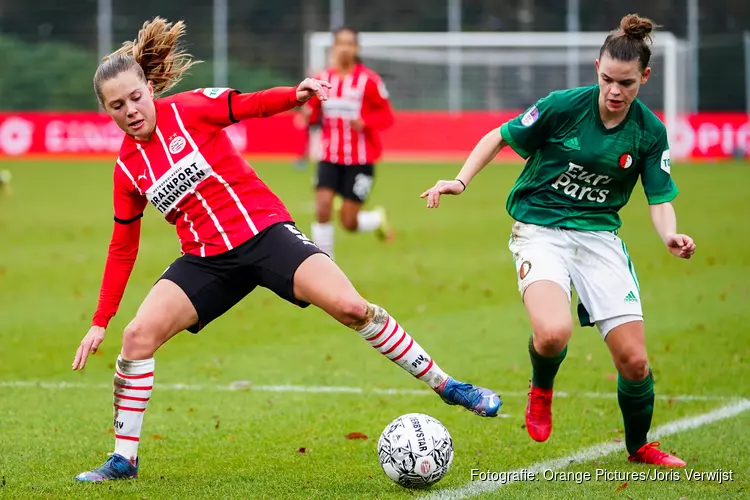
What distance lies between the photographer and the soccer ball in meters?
4.97

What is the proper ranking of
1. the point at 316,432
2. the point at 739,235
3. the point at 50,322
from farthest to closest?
the point at 739,235 < the point at 50,322 < the point at 316,432

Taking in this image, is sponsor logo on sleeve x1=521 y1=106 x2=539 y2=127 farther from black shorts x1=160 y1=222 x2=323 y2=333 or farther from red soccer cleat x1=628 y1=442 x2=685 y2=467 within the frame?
red soccer cleat x1=628 y1=442 x2=685 y2=467

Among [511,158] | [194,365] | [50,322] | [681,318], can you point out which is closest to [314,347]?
[194,365]

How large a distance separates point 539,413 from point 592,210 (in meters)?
1.01

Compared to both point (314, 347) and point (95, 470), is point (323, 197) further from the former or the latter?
point (95, 470)

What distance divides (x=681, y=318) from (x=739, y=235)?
6.42 m

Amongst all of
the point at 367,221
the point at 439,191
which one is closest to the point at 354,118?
the point at 367,221

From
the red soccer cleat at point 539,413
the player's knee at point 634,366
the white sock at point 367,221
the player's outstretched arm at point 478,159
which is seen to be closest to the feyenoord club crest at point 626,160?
the player's outstretched arm at point 478,159

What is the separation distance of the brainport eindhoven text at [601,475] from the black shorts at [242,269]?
3.87 ft

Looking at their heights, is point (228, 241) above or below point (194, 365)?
above

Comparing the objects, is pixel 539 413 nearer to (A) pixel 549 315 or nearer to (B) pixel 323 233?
(A) pixel 549 315

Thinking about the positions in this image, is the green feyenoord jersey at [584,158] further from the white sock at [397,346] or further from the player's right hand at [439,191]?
the white sock at [397,346]

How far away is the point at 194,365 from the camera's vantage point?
8.09 metres

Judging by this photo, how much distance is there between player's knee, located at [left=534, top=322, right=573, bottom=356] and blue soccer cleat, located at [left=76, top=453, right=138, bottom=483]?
1.92 m
